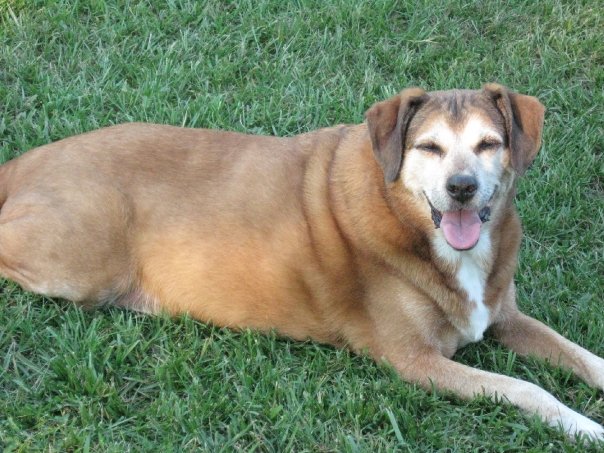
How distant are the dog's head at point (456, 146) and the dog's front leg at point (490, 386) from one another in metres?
0.61

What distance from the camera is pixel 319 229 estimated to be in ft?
16.5

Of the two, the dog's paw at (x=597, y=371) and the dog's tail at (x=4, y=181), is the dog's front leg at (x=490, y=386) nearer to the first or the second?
the dog's paw at (x=597, y=371)

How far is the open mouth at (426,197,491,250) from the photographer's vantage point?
4695mm

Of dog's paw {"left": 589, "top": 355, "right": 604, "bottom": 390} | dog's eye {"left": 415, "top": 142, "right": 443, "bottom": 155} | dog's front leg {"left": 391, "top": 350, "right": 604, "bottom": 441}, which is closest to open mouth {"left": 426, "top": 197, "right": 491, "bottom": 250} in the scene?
dog's eye {"left": 415, "top": 142, "right": 443, "bottom": 155}

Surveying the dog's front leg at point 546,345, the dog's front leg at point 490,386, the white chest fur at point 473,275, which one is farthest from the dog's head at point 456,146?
the dog's front leg at point 546,345

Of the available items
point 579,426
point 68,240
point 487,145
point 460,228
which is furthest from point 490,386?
point 68,240

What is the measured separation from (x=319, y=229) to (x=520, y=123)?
117 cm

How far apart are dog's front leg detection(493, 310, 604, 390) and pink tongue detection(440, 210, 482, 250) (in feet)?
2.29

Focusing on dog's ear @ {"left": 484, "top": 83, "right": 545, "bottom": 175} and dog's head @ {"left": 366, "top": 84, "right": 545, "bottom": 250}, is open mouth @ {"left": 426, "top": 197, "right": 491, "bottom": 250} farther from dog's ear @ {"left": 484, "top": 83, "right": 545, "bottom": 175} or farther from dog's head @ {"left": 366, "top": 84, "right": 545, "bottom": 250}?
dog's ear @ {"left": 484, "top": 83, "right": 545, "bottom": 175}

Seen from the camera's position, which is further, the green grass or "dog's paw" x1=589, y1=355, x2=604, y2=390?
"dog's paw" x1=589, y1=355, x2=604, y2=390

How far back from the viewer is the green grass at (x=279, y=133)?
14.6 ft

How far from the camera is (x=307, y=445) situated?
14.2 feet

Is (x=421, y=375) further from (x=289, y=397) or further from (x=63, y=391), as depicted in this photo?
(x=63, y=391)

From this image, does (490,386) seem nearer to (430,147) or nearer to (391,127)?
(430,147)
